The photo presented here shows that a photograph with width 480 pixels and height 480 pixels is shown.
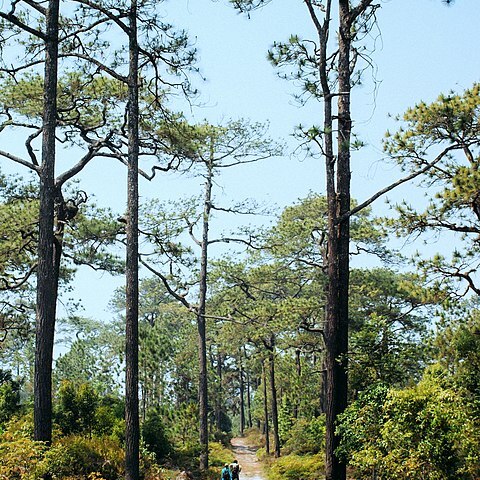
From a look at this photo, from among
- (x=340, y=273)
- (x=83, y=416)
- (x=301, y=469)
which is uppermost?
(x=340, y=273)

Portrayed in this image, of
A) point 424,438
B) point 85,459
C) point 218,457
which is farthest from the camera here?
point 218,457

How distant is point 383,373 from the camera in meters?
11.5

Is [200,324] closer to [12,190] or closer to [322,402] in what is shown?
[12,190]

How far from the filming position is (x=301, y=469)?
21.5 metres

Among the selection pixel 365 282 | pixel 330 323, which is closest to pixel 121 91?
pixel 330 323

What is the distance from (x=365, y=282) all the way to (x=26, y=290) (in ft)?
43.5

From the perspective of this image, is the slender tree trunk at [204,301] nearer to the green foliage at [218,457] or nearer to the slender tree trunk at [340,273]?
the green foliage at [218,457]

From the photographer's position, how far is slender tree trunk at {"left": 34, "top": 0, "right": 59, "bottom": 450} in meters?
11.4

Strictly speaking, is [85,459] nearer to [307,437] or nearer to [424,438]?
[424,438]

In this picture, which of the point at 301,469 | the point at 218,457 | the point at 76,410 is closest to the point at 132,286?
the point at 76,410

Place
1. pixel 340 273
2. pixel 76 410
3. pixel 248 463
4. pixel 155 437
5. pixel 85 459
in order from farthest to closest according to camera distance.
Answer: pixel 248 463, pixel 155 437, pixel 76 410, pixel 85 459, pixel 340 273

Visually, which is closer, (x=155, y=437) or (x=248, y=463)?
(x=155, y=437)

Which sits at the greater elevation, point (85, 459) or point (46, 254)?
point (46, 254)

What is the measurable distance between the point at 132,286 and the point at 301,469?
11833 millimetres
